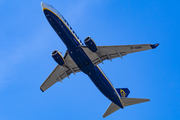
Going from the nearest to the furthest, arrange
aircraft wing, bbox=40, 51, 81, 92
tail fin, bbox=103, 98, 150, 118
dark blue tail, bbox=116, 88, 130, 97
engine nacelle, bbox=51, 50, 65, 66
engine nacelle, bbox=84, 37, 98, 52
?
engine nacelle, bbox=84, 37, 98, 52, engine nacelle, bbox=51, 50, 65, 66, aircraft wing, bbox=40, 51, 81, 92, tail fin, bbox=103, 98, 150, 118, dark blue tail, bbox=116, 88, 130, 97

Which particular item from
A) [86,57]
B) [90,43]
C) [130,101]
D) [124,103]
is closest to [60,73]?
[86,57]

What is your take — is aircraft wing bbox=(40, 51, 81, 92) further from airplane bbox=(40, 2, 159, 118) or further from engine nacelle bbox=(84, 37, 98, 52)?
engine nacelle bbox=(84, 37, 98, 52)

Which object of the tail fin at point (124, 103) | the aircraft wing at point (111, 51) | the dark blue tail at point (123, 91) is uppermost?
the aircraft wing at point (111, 51)

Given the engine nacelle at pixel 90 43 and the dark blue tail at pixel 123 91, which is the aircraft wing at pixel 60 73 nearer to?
the engine nacelle at pixel 90 43

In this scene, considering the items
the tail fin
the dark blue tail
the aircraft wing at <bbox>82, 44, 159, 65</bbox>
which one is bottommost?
the tail fin

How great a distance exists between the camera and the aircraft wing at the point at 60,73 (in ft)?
142

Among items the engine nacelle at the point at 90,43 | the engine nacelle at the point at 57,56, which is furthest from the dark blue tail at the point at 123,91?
the engine nacelle at the point at 57,56

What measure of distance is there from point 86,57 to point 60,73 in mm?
9912

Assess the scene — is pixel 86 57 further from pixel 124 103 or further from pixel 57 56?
pixel 124 103

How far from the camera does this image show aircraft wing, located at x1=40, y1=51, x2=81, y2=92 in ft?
142

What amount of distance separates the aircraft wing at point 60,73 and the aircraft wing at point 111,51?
504 cm

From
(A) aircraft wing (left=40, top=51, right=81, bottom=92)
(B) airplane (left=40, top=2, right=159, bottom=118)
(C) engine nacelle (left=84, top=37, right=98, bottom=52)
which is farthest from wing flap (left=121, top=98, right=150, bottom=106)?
(C) engine nacelle (left=84, top=37, right=98, bottom=52)

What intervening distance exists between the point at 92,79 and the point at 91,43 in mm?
8136

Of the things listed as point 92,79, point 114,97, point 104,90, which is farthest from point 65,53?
point 114,97
